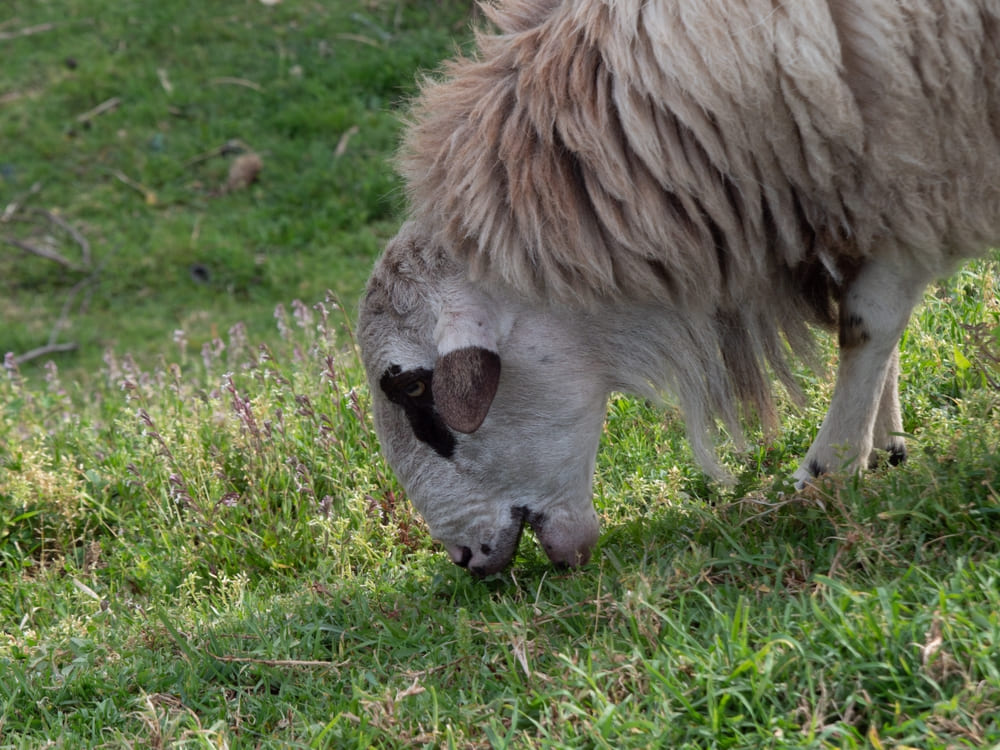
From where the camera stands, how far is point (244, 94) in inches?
384

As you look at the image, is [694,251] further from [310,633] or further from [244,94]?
[244,94]

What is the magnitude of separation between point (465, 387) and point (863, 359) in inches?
47.1

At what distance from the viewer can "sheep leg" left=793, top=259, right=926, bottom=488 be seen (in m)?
3.19

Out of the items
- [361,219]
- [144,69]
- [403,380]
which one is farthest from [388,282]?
[144,69]

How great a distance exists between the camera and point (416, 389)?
11.4ft

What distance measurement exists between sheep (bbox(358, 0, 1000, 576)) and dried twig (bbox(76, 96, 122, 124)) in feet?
23.3

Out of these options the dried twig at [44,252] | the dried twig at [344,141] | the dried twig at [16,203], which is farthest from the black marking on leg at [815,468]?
the dried twig at [16,203]

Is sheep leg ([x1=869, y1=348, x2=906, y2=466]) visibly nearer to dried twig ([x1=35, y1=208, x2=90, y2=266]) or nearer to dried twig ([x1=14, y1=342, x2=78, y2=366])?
dried twig ([x1=14, y1=342, x2=78, y2=366])

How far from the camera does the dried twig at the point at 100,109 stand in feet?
32.1

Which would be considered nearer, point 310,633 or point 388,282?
point 310,633

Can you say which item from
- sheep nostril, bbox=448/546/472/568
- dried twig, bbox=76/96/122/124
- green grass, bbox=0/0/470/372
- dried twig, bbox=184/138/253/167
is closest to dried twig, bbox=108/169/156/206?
green grass, bbox=0/0/470/372

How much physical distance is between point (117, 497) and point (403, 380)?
198cm

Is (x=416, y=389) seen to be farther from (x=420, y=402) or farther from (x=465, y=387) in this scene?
(x=465, y=387)

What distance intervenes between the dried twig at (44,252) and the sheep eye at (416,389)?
610cm
